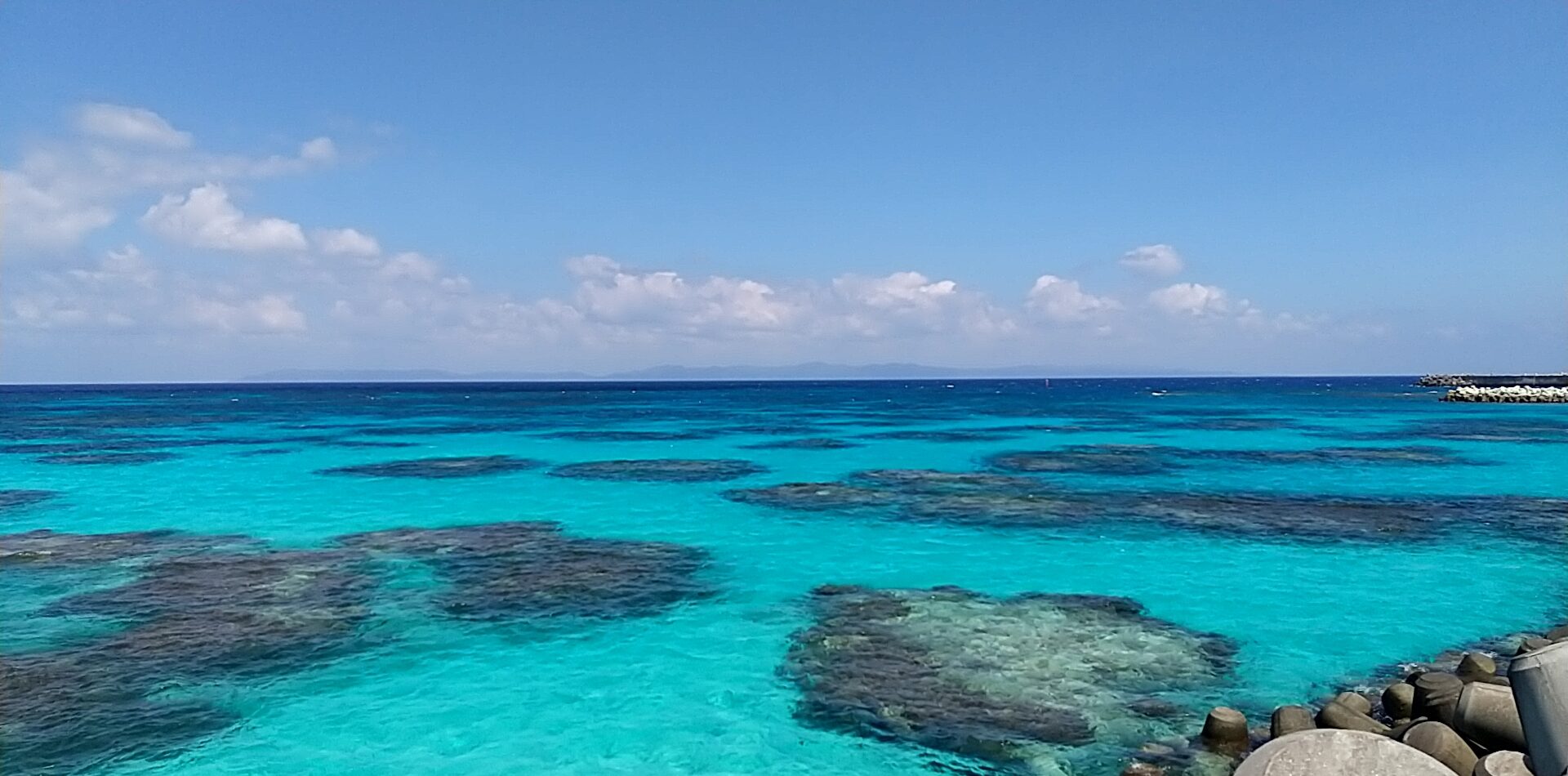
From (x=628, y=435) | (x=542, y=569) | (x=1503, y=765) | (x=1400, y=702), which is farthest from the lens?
(x=628, y=435)

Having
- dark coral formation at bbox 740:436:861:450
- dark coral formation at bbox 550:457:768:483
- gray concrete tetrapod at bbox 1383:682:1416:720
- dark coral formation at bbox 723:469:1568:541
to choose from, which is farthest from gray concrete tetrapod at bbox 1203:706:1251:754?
dark coral formation at bbox 740:436:861:450

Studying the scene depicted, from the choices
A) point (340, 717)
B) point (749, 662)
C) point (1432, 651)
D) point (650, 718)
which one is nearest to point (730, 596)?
point (749, 662)

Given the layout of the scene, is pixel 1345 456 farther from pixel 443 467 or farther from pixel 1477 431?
pixel 443 467

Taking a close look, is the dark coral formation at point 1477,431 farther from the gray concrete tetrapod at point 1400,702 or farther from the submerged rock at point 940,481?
the gray concrete tetrapod at point 1400,702

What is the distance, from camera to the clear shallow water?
40.2ft

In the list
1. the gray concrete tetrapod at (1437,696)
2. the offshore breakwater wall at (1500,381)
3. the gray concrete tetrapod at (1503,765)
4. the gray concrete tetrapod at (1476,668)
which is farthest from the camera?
the offshore breakwater wall at (1500,381)

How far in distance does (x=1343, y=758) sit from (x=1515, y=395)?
12061cm

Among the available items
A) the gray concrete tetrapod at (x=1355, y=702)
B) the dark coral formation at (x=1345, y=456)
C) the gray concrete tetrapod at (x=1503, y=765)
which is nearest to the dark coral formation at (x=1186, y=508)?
the dark coral formation at (x=1345, y=456)

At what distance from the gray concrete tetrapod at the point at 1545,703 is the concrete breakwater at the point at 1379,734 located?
0.18 metres

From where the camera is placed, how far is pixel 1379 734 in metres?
10.4

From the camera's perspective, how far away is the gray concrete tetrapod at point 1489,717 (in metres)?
9.54

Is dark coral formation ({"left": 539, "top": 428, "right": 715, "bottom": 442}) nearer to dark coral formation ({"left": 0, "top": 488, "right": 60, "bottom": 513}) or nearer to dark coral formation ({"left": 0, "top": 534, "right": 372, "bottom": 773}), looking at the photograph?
dark coral formation ({"left": 0, "top": 488, "right": 60, "bottom": 513})

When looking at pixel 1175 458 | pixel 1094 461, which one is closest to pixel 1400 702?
pixel 1094 461

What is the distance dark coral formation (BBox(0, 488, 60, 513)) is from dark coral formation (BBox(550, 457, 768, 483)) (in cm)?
2033
